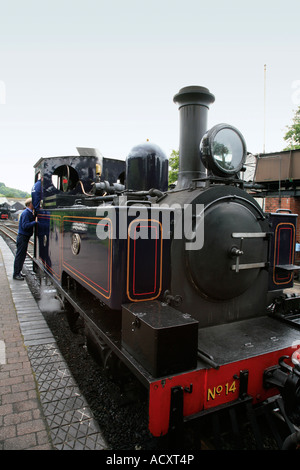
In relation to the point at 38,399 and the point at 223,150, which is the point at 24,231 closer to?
the point at 38,399

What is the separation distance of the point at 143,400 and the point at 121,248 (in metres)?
1.25

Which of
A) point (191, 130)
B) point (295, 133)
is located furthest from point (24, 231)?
point (295, 133)

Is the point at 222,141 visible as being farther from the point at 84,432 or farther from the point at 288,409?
the point at 84,432

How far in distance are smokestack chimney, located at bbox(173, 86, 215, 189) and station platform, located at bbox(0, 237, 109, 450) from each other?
2.13m

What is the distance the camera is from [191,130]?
3.19 meters

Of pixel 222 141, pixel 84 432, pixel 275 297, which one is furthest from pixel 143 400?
pixel 222 141

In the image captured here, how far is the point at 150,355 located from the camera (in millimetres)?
1825

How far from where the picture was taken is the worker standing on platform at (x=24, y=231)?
637cm

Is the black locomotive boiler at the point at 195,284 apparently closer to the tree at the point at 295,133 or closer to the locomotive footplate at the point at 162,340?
the locomotive footplate at the point at 162,340

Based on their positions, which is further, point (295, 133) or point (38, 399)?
point (295, 133)

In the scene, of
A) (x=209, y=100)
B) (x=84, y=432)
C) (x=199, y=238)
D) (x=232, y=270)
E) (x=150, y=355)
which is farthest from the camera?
(x=209, y=100)

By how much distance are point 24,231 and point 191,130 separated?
4698mm

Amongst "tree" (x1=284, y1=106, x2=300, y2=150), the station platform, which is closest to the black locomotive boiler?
the station platform

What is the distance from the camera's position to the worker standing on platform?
6371 mm
